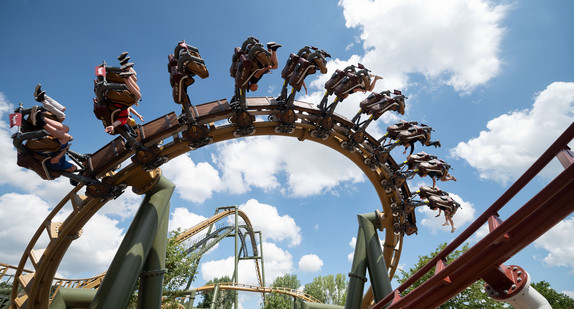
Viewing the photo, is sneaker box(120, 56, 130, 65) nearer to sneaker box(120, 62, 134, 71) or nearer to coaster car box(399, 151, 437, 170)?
sneaker box(120, 62, 134, 71)

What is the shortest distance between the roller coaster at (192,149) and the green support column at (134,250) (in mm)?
15

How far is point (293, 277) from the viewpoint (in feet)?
126

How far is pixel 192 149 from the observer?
567 centimetres

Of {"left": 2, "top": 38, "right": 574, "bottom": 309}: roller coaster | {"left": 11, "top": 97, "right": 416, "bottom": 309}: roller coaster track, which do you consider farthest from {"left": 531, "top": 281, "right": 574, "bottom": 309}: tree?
{"left": 11, "top": 97, "right": 416, "bottom": 309}: roller coaster track

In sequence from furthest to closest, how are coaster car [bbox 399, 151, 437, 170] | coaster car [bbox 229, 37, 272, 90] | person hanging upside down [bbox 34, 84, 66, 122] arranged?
coaster car [bbox 399, 151, 437, 170]
coaster car [bbox 229, 37, 272, 90]
person hanging upside down [bbox 34, 84, 66, 122]

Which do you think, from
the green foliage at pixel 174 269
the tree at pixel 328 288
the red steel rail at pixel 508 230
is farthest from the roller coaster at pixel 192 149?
the tree at pixel 328 288

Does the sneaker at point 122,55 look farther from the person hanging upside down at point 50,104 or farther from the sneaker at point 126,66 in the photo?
the person hanging upside down at point 50,104

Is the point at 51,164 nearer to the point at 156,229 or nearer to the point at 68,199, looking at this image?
the point at 68,199

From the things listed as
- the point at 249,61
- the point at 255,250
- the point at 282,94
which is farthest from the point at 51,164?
the point at 255,250

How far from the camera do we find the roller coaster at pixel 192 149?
3340 mm

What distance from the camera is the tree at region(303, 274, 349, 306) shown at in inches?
1286

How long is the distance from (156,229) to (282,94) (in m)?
3.38

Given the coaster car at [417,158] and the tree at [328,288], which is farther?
the tree at [328,288]

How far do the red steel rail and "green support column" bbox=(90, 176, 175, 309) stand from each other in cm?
386
